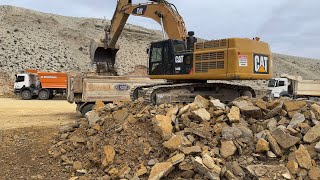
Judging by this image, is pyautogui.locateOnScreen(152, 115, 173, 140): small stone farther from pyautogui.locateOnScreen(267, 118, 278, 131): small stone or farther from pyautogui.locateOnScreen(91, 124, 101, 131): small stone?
pyautogui.locateOnScreen(267, 118, 278, 131): small stone

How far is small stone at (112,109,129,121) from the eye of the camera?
9.11 m

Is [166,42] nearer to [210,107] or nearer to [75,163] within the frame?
[210,107]

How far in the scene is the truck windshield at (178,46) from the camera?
1095 centimetres

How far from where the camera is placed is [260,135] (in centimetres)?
716

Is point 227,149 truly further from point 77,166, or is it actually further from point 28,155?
point 28,155

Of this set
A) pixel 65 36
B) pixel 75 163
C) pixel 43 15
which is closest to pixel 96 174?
pixel 75 163

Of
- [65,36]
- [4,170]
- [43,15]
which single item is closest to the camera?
[4,170]

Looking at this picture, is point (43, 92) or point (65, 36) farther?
point (65, 36)

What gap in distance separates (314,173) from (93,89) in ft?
35.3

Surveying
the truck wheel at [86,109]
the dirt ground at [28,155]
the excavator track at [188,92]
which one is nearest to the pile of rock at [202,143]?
the dirt ground at [28,155]

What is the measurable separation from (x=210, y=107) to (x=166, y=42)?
3.45m

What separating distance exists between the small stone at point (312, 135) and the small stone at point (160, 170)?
2.73 m

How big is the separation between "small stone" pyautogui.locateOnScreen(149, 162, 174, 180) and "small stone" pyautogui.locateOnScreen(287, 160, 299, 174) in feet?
6.98

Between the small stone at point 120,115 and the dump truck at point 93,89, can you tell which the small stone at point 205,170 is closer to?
the small stone at point 120,115
